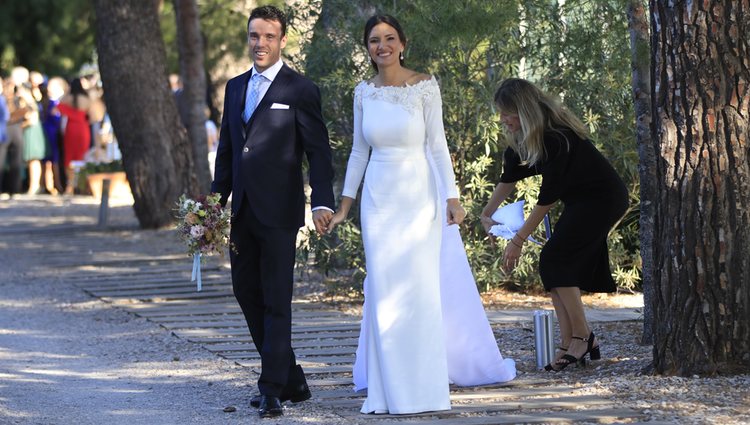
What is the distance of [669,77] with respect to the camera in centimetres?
712

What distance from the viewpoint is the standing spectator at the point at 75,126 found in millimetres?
23922

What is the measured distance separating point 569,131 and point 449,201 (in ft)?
3.81

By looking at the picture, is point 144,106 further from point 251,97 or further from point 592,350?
point 251,97

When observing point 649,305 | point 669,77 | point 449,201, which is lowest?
point 649,305

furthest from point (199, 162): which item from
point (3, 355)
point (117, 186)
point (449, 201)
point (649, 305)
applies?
point (449, 201)

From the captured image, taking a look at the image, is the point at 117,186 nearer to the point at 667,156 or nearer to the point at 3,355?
the point at 3,355

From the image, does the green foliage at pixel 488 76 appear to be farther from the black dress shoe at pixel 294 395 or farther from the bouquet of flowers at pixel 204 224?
the black dress shoe at pixel 294 395

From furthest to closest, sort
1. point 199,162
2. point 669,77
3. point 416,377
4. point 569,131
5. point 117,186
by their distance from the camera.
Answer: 1. point 117,186
2. point 199,162
3. point 569,131
4. point 669,77
5. point 416,377

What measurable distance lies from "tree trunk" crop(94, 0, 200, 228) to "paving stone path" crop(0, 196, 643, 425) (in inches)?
30.1

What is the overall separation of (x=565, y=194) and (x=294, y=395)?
1939mm

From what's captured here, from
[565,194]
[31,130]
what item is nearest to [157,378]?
[565,194]

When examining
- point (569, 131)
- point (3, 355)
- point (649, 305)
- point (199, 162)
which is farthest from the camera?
point (199, 162)

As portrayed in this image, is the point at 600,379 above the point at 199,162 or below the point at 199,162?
below

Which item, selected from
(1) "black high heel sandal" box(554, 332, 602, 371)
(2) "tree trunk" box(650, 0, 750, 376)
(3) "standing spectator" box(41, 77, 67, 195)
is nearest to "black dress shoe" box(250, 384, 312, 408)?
(1) "black high heel sandal" box(554, 332, 602, 371)
